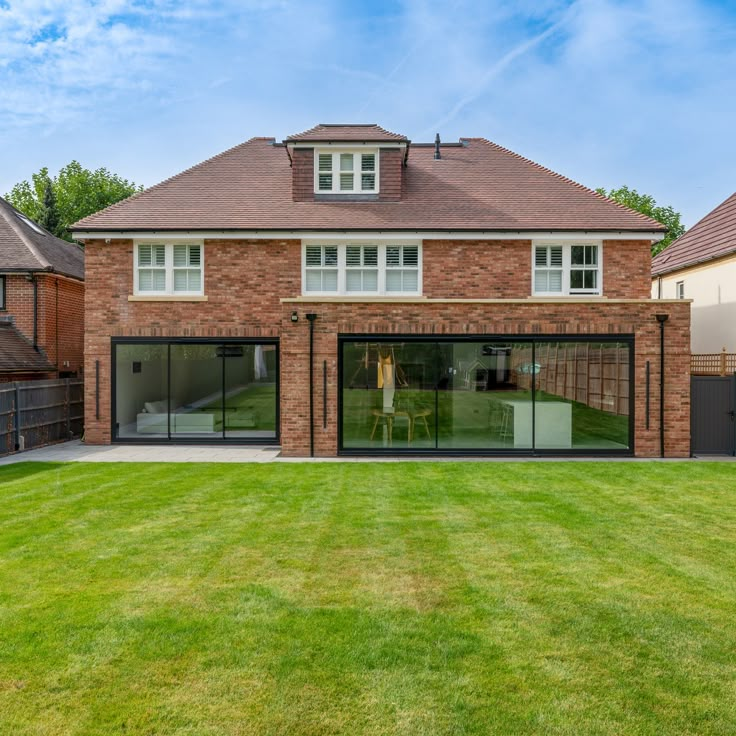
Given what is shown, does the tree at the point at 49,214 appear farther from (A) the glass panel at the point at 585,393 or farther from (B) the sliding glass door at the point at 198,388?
(A) the glass panel at the point at 585,393

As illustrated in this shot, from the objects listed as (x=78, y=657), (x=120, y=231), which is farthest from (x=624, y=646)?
(x=120, y=231)

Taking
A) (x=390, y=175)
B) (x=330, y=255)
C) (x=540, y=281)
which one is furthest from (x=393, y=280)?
(x=540, y=281)

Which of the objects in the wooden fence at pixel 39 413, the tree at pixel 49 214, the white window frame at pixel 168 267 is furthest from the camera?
the tree at pixel 49 214

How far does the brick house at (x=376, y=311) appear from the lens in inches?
573

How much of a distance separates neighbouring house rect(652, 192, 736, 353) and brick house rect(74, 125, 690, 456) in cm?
458

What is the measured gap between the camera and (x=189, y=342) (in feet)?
55.5

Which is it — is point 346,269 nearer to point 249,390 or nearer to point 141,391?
point 249,390

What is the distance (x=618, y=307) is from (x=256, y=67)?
10.7 metres

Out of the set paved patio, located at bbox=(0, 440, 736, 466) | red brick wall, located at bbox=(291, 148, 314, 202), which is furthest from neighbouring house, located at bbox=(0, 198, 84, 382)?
red brick wall, located at bbox=(291, 148, 314, 202)

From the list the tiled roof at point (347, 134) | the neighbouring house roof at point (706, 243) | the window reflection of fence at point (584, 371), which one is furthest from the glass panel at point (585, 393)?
the tiled roof at point (347, 134)

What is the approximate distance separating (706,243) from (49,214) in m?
42.9

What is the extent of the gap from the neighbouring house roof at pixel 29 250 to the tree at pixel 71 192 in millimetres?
27015

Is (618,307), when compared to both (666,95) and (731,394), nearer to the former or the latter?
(731,394)

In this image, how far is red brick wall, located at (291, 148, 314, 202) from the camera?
59.4 ft
